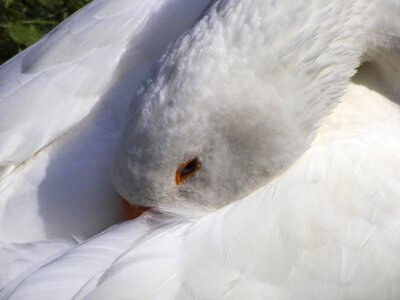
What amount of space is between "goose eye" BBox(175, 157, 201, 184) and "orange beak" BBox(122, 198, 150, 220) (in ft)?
0.54

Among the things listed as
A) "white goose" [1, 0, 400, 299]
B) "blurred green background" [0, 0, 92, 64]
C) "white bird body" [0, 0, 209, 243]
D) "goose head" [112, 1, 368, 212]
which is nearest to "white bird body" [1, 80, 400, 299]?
"white goose" [1, 0, 400, 299]

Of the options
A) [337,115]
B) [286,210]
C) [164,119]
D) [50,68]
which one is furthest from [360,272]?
[50,68]

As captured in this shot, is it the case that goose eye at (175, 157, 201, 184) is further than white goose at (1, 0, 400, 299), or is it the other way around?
goose eye at (175, 157, 201, 184)

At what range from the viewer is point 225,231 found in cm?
274

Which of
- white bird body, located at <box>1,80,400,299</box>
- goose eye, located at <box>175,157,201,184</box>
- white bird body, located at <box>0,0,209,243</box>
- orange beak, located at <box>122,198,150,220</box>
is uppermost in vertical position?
white bird body, located at <box>0,0,209,243</box>

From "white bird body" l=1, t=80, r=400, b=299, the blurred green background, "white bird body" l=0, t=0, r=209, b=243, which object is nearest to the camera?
"white bird body" l=1, t=80, r=400, b=299

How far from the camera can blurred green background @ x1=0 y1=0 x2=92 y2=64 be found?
4797 mm

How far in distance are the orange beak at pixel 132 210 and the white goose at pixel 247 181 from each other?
1.1 inches

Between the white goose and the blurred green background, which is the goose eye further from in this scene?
the blurred green background

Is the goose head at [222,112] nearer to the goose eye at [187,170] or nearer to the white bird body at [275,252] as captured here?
the goose eye at [187,170]

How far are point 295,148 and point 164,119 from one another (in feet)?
1.55

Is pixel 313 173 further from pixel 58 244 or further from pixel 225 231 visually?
pixel 58 244

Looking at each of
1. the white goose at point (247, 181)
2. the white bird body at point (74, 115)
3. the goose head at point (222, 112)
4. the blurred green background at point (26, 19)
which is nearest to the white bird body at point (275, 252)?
the white goose at point (247, 181)

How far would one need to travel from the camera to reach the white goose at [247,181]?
105 inches
